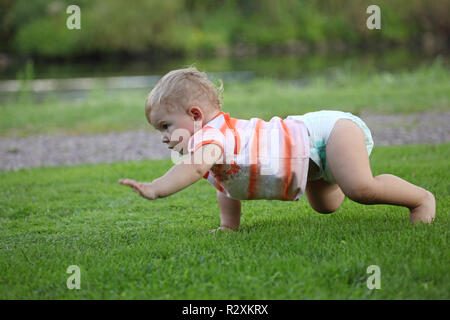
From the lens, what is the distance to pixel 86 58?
1409 inches

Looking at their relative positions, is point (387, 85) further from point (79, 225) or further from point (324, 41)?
point (324, 41)

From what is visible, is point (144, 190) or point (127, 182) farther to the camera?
point (144, 190)

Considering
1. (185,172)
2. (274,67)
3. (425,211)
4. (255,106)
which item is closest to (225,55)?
(274,67)

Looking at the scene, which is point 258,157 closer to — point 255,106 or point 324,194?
point 324,194

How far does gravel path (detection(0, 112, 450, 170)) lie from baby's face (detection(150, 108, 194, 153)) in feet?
11.0

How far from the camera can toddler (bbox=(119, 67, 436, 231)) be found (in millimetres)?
2689

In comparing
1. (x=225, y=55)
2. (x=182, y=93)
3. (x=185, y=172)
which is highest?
(x=225, y=55)

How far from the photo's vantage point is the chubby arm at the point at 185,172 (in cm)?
248

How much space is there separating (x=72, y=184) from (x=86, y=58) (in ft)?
108

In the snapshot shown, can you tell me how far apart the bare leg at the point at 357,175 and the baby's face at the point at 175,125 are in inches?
28.9

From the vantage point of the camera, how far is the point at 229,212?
3.11 m

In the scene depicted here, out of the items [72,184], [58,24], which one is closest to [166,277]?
[72,184]

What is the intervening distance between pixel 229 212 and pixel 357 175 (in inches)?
31.4

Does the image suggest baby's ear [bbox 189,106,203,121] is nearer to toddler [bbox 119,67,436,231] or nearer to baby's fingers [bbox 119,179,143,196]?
toddler [bbox 119,67,436,231]
